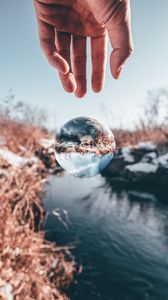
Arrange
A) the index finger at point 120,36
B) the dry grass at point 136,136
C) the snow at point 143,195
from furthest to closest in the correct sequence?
the dry grass at point 136,136 → the snow at point 143,195 → the index finger at point 120,36

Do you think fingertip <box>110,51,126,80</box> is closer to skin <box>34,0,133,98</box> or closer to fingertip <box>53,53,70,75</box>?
skin <box>34,0,133,98</box>

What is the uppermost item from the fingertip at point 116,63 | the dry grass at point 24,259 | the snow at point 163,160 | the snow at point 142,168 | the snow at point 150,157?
the fingertip at point 116,63

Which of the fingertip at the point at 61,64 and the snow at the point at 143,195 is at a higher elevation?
the fingertip at the point at 61,64

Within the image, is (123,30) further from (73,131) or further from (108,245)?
(108,245)

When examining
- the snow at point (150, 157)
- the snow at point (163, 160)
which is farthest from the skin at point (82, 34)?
the snow at point (150, 157)

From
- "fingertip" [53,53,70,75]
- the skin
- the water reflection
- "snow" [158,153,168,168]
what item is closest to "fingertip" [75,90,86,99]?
the skin

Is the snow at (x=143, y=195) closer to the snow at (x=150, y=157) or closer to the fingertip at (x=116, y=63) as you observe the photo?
the snow at (x=150, y=157)

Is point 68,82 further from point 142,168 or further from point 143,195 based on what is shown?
point 142,168
